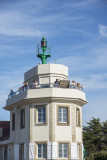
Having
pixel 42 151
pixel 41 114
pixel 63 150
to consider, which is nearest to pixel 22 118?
pixel 41 114

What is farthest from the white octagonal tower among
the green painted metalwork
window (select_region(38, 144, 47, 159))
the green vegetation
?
the green vegetation

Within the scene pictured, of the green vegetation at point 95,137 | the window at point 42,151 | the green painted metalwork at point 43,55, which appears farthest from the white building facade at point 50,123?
the green vegetation at point 95,137

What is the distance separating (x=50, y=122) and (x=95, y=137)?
22.0 metres

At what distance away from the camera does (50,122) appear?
3603cm

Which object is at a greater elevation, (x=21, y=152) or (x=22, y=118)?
(x=22, y=118)

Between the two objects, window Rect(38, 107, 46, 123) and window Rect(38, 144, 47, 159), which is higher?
window Rect(38, 107, 46, 123)

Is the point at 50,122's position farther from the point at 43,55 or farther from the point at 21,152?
the point at 43,55

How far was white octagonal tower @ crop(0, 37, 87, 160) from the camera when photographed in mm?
36031

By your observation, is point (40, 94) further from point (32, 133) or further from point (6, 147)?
point (6, 147)

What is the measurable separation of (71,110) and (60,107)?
3.91 ft

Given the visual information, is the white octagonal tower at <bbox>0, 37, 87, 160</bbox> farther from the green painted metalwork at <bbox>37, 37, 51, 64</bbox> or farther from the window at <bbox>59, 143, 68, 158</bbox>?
the green painted metalwork at <bbox>37, 37, 51, 64</bbox>

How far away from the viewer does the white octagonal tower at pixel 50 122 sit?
118 ft

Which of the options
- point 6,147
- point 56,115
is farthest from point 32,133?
point 6,147

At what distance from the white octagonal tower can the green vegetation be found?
17.3m
